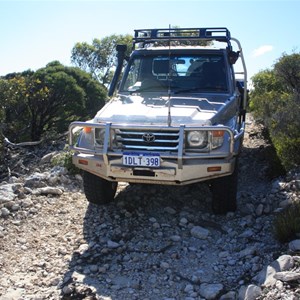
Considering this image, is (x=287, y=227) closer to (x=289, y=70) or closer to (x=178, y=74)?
(x=178, y=74)

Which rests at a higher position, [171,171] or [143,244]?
[171,171]

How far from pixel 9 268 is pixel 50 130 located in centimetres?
741

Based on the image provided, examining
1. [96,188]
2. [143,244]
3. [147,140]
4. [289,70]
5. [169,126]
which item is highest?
[289,70]

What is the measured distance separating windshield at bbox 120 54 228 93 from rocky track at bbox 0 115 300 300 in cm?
146

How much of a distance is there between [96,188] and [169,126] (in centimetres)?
142

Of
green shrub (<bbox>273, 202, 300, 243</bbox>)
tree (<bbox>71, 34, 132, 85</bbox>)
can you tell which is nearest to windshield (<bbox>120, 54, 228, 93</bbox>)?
green shrub (<bbox>273, 202, 300, 243</bbox>)

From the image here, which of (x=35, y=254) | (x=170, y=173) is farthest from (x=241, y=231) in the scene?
(x=35, y=254)

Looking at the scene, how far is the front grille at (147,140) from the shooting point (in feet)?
15.9

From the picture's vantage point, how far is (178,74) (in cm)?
628

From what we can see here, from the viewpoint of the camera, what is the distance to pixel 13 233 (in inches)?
203

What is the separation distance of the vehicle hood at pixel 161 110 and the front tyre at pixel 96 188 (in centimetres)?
78

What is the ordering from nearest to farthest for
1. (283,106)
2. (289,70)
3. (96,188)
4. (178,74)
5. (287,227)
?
(287,227)
(96,188)
(178,74)
(283,106)
(289,70)

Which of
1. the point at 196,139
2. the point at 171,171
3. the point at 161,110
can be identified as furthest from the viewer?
the point at 161,110

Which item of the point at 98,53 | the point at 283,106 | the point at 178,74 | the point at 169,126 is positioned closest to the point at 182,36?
the point at 178,74
